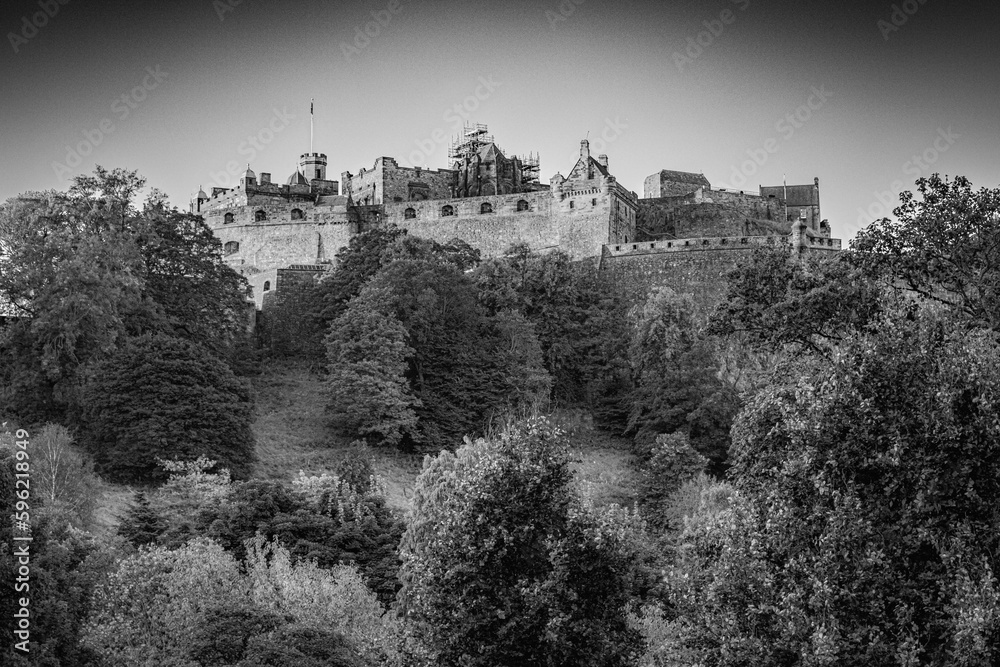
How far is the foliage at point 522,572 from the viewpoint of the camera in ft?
66.7

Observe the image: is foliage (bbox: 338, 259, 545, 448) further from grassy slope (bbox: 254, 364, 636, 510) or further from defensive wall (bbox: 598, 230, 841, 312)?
defensive wall (bbox: 598, 230, 841, 312)

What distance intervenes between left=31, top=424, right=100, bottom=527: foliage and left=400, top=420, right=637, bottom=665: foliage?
13805 mm

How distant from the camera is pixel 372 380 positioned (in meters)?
48.7

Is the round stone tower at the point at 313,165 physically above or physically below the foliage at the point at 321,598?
above

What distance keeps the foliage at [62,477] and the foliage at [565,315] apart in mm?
20748

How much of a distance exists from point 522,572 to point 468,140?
67.6 meters

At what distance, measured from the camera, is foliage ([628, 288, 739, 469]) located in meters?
49.2

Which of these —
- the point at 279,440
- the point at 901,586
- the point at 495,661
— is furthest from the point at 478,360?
the point at 901,586

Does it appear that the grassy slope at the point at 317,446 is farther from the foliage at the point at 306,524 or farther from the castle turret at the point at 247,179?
the castle turret at the point at 247,179

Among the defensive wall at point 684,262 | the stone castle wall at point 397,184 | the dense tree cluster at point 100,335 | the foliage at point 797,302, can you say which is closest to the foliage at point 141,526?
the dense tree cluster at point 100,335

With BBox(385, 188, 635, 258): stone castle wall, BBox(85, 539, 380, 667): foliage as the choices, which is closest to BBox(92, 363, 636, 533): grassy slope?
BBox(85, 539, 380, 667): foliage

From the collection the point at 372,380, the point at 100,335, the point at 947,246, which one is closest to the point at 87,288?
the point at 100,335

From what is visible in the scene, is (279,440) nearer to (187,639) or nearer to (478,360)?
(478,360)

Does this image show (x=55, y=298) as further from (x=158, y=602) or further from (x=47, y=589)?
(x=47, y=589)
